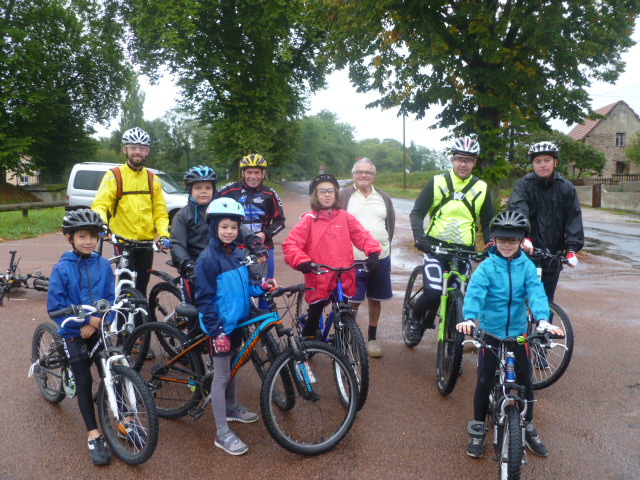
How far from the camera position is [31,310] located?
6.75 meters

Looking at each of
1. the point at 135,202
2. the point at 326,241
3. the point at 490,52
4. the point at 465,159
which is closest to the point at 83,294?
the point at 135,202

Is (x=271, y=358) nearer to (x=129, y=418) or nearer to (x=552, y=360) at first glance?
(x=129, y=418)

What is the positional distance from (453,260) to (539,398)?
136 cm

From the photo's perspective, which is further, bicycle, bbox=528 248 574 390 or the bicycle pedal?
bicycle, bbox=528 248 574 390

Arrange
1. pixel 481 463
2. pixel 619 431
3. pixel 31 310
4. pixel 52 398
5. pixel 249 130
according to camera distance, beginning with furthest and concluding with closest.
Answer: pixel 249 130 < pixel 31 310 < pixel 52 398 < pixel 619 431 < pixel 481 463

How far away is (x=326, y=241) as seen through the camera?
420cm

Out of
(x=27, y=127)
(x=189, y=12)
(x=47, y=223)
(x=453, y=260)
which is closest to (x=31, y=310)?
(x=453, y=260)

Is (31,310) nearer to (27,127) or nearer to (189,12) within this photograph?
(189,12)

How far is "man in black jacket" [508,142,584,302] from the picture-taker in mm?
4555

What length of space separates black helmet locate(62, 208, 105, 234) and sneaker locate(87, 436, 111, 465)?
1396 mm

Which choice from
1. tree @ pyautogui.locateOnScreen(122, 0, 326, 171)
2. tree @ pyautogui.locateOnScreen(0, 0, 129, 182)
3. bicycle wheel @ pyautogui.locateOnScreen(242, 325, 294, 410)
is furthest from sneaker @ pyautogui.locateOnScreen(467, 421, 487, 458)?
tree @ pyautogui.locateOnScreen(0, 0, 129, 182)

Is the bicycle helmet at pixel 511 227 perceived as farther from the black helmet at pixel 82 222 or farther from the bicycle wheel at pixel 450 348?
the black helmet at pixel 82 222

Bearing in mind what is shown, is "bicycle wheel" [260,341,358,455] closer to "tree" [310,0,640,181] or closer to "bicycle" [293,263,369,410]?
"bicycle" [293,263,369,410]

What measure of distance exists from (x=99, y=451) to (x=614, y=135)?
190ft
